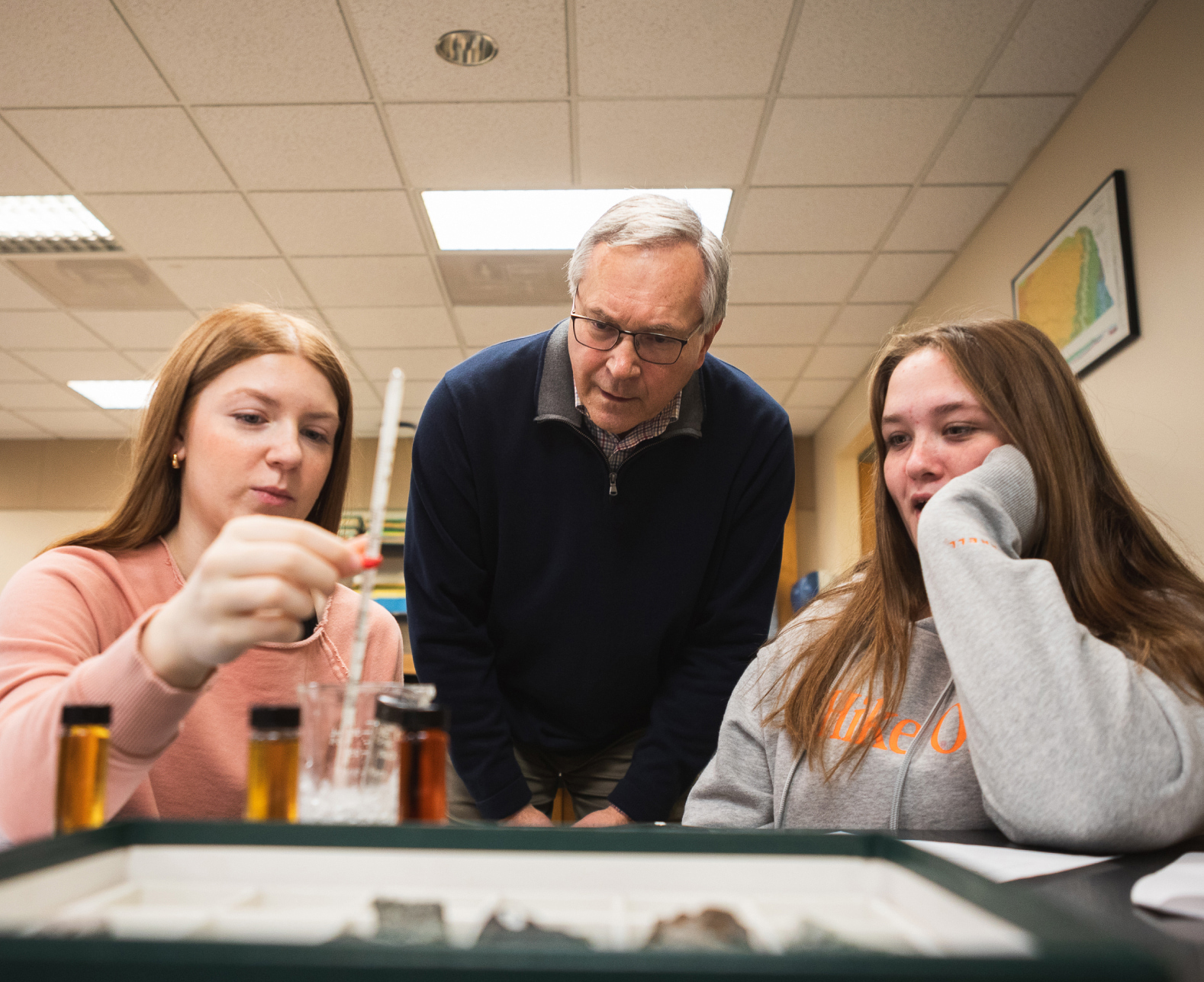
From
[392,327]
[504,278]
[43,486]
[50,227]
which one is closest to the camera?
[50,227]

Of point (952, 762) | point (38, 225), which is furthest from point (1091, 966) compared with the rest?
point (38, 225)

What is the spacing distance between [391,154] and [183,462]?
2336 mm

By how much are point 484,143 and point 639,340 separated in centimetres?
205

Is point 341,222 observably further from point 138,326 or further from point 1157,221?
point 1157,221

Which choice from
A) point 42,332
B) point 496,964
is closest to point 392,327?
point 42,332

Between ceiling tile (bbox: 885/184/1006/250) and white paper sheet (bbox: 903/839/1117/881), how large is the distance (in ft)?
10.1

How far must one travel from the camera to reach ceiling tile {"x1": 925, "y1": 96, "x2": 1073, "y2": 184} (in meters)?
2.91

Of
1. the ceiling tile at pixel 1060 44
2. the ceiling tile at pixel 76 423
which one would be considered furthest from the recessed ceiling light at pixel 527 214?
the ceiling tile at pixel 76 423

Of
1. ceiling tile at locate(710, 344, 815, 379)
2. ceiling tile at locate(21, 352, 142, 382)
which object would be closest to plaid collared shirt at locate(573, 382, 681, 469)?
ceiling tile at locate(710, 344, 815, 379)

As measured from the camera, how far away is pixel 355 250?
3912 mm

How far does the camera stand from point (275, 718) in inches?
19.6

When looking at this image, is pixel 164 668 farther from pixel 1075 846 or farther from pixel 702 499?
pixel 702 499

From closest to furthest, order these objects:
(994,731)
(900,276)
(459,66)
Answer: (994,731)
(459,66)
(900,276)

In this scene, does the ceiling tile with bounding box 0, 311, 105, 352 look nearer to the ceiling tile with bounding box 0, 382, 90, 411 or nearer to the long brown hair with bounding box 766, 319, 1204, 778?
the ceiling tile with bounding box 0, 382, 90, 411
